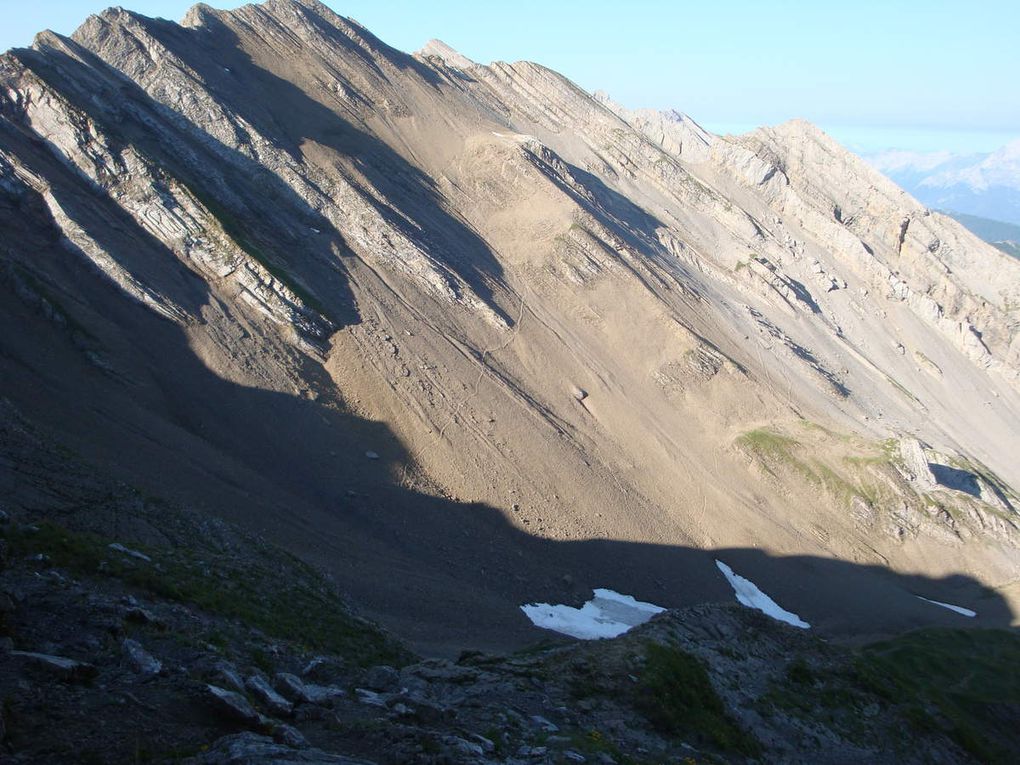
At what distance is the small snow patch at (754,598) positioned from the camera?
175 ft

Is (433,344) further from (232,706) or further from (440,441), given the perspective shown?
(232,706)

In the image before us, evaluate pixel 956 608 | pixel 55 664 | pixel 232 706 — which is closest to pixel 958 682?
pixel 956 608

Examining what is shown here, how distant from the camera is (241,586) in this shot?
24719mm

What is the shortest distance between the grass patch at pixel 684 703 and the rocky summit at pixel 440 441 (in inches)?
5.7

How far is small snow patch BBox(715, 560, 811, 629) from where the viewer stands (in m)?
53.3

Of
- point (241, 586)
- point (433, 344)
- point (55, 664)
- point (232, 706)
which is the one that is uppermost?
point (433, 344)

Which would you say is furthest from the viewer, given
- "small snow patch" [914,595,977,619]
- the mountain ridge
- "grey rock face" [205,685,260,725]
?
"small snow patch" [914,595,977,619]

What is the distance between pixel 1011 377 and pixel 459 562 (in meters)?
90.4

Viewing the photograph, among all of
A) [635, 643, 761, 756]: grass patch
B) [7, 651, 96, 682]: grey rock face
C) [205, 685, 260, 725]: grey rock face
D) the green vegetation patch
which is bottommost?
[7, 651, 96, 682]: grey rock face

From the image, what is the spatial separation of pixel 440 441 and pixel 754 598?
79.7ft

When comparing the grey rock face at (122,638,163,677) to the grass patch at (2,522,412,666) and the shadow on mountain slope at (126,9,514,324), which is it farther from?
the shadow on mountain slope at (126,9,514,324)

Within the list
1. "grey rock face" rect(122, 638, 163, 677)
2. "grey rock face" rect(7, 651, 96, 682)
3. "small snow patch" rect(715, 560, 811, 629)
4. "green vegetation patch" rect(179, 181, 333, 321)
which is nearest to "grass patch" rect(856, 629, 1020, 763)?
"small snow patch" rect(715, 560, 811, 629)

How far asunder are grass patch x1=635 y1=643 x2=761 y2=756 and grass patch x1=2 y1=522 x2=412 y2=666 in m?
8.09

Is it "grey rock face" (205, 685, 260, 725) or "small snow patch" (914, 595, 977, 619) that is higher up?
"small snow patch" (914, 595, 977, 619)
